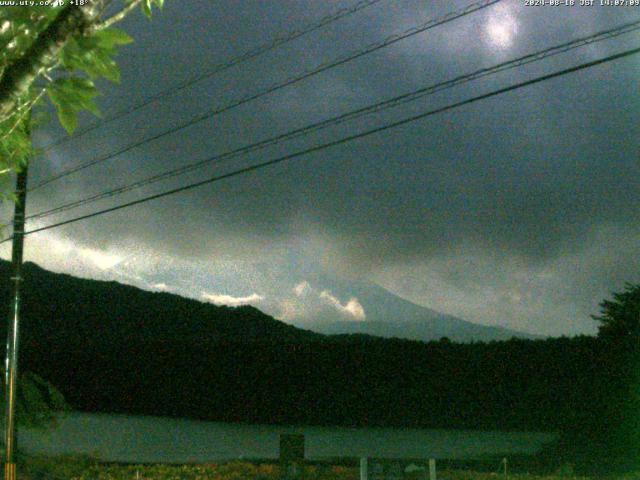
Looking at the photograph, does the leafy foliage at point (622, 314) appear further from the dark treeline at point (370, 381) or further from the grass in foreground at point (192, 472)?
the grass in foreground at point (192, 472)

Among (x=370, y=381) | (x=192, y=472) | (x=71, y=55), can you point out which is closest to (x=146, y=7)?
(x=71, y=55)

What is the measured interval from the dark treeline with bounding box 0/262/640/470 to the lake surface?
0.73 meters

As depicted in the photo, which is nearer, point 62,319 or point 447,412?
point 447,412

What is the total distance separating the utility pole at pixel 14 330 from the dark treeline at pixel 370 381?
12.1 meters

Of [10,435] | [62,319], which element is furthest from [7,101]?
[62,319]

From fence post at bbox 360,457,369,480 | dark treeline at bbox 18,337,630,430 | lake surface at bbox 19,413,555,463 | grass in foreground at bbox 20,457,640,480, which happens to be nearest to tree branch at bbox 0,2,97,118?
fence post at bbox 360,457,369,480

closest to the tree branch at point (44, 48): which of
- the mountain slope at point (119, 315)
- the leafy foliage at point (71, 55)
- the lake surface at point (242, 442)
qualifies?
the leafy foliage at point (71, 55)

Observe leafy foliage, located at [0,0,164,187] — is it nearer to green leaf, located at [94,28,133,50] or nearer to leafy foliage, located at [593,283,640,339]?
green leaf, located at [94,28,133,50]

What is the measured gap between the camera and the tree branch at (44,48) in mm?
3021

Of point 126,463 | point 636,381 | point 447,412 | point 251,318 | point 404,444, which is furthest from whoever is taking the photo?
point 251,318

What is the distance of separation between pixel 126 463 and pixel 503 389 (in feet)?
37.6

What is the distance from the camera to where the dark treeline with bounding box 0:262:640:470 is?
20859 millimetres

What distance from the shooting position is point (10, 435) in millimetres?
14938

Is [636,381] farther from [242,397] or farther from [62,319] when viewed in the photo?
[62,319]
